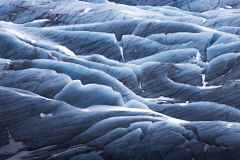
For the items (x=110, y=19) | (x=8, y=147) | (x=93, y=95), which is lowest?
(x=8, y=147)

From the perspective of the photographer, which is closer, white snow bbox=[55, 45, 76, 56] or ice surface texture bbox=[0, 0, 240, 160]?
ice surface texture bbox=[0, 0, 240, 160]

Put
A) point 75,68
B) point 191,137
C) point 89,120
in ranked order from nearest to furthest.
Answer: point 191,137, point 89,120, point 75,68

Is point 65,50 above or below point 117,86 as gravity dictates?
above

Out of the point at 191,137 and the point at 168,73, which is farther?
the point at 168,73

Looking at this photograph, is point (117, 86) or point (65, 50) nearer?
point (117, 86)

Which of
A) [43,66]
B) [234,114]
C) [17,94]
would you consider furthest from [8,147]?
[234,114]

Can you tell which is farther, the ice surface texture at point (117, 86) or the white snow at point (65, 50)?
the white snow at point (65, 50)

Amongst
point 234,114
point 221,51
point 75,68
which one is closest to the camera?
point 234,114

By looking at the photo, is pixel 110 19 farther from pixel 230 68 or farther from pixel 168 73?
pixel 230 68
